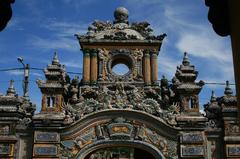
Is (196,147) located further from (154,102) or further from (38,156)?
(38,156)

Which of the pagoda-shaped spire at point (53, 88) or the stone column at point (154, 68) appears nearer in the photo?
the pagoda-shaped spire at point (53, 88)

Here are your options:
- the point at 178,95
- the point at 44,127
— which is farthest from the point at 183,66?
the point at 44,127

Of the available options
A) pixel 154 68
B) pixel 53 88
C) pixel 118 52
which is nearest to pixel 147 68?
pixel 154 68

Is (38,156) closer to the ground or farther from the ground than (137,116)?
closer to the ground

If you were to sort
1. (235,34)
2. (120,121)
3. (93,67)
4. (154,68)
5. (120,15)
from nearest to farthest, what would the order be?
(235,34) → (120,121) → (93,67) → (154,68) → (120,15)

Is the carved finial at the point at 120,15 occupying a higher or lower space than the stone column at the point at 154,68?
higher

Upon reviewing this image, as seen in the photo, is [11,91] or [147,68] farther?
[147,68]

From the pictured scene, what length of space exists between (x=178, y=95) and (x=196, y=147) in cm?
212

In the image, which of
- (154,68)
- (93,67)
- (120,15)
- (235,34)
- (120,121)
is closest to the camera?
(235,34)

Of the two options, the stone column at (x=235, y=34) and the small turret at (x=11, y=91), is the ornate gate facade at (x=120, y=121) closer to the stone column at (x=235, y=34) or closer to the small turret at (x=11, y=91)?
the small turret at (x=11, y=91)

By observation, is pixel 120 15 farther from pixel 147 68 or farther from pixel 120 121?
pixel 120 121

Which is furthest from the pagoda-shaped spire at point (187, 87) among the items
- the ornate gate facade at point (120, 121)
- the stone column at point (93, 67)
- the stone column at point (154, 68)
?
the stone column at point (93, 67)

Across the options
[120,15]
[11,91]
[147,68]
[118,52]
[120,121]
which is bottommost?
[120,121]

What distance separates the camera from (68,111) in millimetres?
Result: 14633
